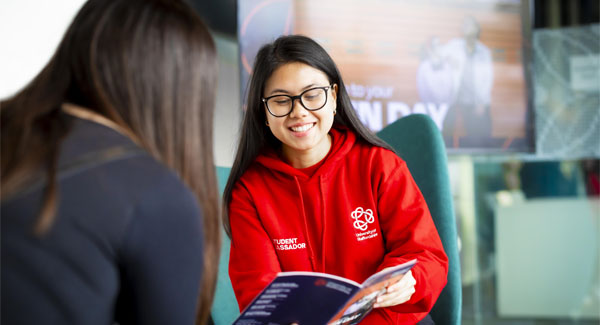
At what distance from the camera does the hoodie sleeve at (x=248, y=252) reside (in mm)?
1252

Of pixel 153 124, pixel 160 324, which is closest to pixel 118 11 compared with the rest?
pixel 153 124

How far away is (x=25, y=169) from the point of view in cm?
58

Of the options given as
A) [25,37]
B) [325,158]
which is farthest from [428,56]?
[25,37]

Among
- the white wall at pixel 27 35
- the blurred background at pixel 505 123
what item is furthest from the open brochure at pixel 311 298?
the blurred background at pixel 505 123

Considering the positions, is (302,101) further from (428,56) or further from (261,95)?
(428,56)

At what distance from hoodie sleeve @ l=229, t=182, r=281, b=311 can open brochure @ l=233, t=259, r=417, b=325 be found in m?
0.25

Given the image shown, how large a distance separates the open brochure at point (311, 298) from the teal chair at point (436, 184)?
45 cm

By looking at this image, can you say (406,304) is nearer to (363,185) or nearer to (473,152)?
(363,185)

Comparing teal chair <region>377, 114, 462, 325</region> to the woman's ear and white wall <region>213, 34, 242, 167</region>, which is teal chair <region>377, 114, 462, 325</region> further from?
white wall <region>213, 34, 242, 167</region>

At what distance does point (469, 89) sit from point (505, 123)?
0.29 metres

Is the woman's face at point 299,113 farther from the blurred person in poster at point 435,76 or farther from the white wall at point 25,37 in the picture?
the blurred person in poster at point 435,76

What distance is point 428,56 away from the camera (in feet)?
9.52

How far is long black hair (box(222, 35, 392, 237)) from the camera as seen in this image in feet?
4.41

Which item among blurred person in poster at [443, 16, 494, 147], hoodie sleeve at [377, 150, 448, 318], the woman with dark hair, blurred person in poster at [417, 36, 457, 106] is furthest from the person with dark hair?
blurred person in poster at [443, 16, 494, 147]
